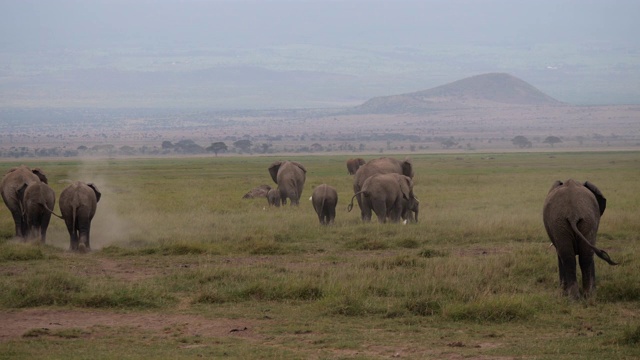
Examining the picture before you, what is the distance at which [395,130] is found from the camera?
631 ft

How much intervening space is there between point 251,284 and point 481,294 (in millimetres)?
3216

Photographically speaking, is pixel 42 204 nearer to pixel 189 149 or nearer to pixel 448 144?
pixel 189 149

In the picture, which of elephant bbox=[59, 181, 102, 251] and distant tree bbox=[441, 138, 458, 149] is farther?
distant tree bbox=[441, 138, 458, 149]

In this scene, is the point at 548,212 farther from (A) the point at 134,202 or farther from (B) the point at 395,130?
(B) the point at 395,130

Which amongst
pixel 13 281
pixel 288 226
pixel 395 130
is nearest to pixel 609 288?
pixel 13 281

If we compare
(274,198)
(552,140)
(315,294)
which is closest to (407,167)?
(274,198)

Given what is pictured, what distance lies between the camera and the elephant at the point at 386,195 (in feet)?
80.4

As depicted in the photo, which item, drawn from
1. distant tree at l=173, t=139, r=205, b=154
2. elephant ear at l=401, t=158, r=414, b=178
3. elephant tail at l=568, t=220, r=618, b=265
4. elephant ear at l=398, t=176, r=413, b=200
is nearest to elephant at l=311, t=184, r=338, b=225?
elephant ear at l=398, t=176, r=413, b=200

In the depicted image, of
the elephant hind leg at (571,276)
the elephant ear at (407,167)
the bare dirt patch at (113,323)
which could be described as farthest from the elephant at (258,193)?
the elephant hind leg at (571,276)

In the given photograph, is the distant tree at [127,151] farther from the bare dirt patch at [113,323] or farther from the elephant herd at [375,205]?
the bare dirt patch at [113,323]

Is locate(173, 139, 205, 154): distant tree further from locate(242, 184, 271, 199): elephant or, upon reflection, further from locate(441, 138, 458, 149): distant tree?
locate(242, 184, 271, 199): elephant

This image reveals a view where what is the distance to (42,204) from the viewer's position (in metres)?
20.9

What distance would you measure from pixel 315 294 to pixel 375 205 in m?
10.7

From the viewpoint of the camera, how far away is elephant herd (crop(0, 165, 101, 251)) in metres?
20.0
